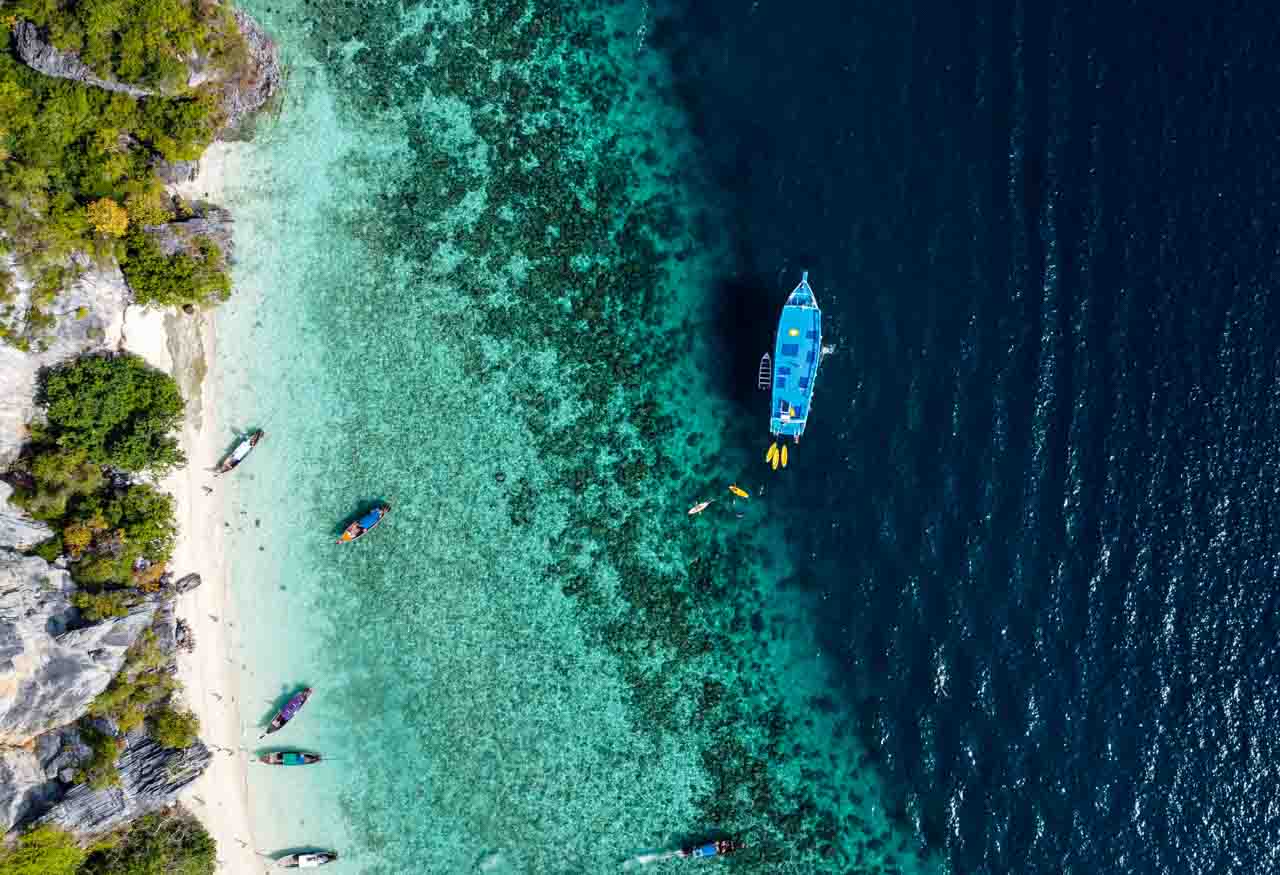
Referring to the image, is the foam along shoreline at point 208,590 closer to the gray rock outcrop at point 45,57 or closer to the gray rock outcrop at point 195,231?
the gray rock outcrop at point 195,231

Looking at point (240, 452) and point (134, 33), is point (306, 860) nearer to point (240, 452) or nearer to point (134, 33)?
point (240, 452)

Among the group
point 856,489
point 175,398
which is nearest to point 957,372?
point 856,489

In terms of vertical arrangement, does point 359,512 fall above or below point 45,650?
above

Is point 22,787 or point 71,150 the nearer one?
point 22,787

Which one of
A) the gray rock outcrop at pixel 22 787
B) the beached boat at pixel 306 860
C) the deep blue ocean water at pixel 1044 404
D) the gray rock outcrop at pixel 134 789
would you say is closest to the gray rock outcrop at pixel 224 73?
the deep blue ocean water at pixel 1044 404

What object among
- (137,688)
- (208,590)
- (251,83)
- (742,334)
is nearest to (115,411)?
(208,590)

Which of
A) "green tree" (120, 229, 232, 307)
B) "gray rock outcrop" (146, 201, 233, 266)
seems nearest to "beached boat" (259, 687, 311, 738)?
"green tree" (120, 229, 232, 307)

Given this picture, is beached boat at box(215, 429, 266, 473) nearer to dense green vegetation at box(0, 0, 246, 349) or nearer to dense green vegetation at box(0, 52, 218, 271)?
dense green vegetation at box(0, 0, 246, 349)
